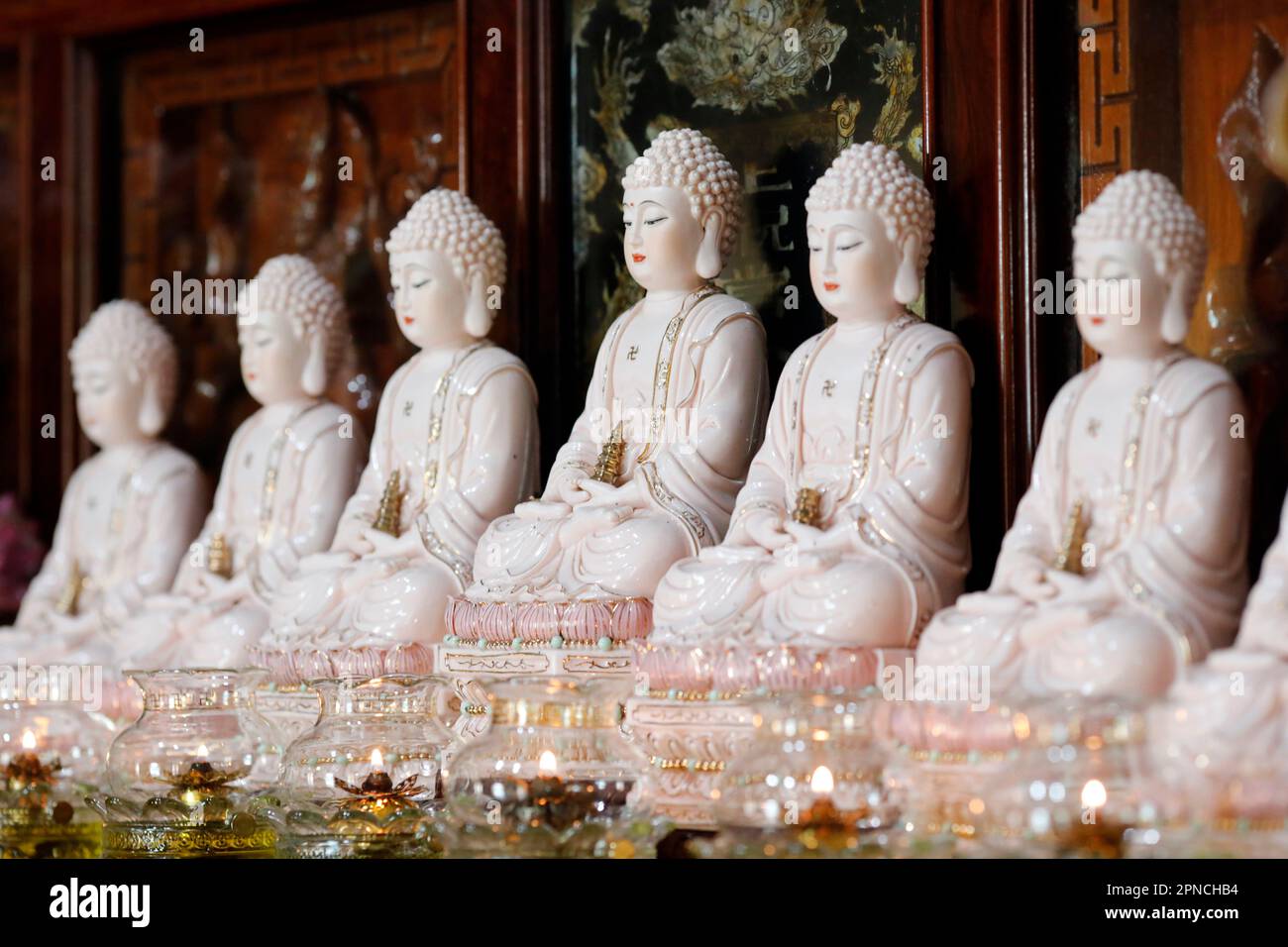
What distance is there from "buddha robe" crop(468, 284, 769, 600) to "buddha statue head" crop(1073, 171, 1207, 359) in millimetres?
1117

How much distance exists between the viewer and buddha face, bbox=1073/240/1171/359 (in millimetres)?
5012

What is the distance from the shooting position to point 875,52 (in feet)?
20.2

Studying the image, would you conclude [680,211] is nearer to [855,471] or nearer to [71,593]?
[855,471]

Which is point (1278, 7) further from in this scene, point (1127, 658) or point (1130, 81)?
point (1127, 658)

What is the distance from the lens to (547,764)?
4.74 meters

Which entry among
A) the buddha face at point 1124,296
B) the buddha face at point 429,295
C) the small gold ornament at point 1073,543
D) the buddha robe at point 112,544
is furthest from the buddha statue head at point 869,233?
the buddha robe at point 112,544

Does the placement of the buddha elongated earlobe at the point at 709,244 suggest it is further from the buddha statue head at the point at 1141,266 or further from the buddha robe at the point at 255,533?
the buddha robe at the point at 255,533

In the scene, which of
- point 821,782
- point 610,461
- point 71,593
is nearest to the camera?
point 821,782

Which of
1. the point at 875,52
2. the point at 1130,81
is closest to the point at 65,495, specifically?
the point at 875,52

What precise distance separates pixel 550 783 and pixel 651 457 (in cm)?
137

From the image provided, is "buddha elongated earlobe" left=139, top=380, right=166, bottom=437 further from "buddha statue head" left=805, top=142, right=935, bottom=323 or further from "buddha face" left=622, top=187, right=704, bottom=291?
"buddha statue head" left=805, top=142, right=935, bottom=323

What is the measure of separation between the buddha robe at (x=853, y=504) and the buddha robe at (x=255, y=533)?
5.02 feet

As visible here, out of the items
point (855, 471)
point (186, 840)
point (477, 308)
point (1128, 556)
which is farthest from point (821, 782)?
point (477, 308)

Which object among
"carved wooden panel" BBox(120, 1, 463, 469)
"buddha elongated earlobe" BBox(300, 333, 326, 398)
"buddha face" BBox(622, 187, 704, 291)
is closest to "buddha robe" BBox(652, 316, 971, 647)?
"buddha face" BBox(622, 187, 704, 291)
